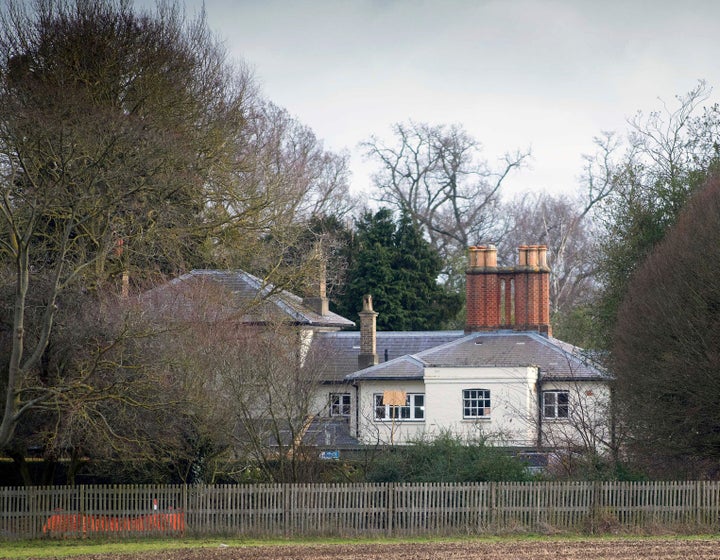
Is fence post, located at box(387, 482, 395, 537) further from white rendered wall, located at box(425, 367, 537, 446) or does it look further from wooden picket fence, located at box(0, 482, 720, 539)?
white rendered wall, located at box(425, 367, 537, 446)

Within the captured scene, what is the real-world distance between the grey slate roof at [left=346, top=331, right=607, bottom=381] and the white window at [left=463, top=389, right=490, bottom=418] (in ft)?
3.49

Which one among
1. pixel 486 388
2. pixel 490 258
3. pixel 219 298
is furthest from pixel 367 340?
pixel 219 298

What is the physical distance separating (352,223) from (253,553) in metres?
40.3

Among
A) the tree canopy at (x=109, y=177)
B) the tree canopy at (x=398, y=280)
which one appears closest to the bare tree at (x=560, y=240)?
the tree canopy at (x=398, y=280)

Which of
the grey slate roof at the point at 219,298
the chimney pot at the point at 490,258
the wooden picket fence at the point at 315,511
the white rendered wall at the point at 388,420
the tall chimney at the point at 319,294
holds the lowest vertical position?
the wooden picket fence at the point at 315,511

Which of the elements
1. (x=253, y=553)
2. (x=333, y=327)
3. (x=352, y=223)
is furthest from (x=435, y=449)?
(x=352, y=223)

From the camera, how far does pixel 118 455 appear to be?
86.2 feet

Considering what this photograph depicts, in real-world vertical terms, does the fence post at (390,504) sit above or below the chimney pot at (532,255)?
below

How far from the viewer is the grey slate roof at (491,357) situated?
39906mm

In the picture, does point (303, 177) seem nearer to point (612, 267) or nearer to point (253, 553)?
point (612, 267)

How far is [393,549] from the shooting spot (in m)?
22.5

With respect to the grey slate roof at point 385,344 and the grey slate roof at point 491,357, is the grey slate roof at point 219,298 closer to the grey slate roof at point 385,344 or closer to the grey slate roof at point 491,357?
the grey slate roof at point 491,357

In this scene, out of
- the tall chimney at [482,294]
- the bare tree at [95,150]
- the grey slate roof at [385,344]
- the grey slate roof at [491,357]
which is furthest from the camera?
the grey slate roof at [385,344]

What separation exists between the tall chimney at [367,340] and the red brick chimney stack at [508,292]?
3911 millimetres
